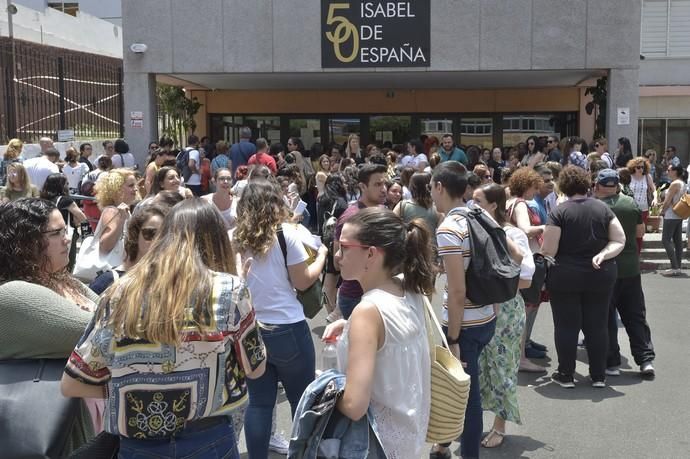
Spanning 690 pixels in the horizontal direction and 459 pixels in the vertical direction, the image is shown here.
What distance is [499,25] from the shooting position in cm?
1536

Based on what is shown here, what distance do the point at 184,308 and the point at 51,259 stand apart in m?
0.92

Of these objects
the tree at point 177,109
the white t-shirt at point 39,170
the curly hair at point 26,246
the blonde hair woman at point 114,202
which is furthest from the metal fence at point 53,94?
the curly hair at point 26,246

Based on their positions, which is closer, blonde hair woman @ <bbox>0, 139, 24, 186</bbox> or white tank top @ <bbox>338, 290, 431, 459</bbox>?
white tank top @ <bbox>338, 290, 431, 459</bbox>

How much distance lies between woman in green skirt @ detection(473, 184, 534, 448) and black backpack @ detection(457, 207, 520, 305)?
0.63 meters

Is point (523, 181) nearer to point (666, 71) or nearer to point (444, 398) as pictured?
point (444, 398)

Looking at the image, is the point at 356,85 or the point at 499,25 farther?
the point at 356,85

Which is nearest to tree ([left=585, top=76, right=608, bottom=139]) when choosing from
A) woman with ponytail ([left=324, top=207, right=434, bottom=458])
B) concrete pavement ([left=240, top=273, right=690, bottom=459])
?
concrete pavement ([left=240, top=273, right=690, bottom=459])

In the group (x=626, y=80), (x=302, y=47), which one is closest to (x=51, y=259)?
(x=302, y=47)

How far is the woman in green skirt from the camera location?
5.13 metres

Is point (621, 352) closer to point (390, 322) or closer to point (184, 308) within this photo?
point (390, 322)

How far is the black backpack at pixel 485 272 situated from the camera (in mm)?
4422

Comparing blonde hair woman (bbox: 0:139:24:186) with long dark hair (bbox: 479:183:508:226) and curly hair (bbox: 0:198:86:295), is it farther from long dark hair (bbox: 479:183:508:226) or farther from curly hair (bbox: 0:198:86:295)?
curly hair (bbox: 0:198:86:295)

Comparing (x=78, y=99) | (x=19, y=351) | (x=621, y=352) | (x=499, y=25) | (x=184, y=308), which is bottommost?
(x=621, y=352)

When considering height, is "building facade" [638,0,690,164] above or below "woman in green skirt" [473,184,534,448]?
above
